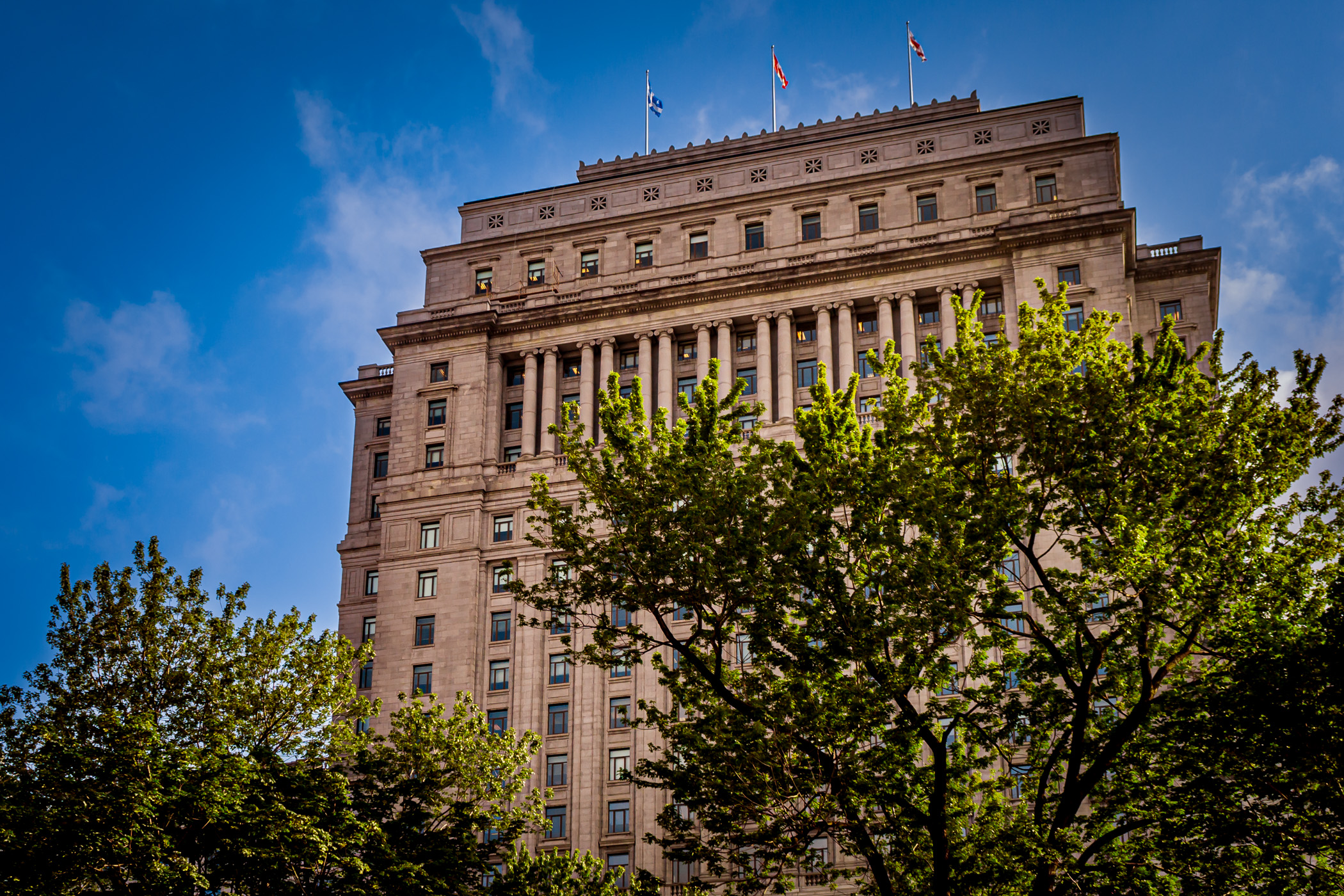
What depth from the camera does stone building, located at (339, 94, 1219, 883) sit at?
70188 millimetres

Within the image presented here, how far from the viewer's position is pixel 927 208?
76.2 meters

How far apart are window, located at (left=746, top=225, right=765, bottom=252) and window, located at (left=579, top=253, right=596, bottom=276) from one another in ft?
30.6

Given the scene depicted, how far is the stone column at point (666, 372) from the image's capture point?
7538cm

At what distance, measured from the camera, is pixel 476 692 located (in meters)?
69.9

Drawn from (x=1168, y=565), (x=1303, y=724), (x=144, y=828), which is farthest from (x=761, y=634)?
(x=144, y=828)

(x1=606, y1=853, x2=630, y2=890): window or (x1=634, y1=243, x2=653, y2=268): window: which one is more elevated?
(x1=634, y1=243, x2=653, y2=268): window

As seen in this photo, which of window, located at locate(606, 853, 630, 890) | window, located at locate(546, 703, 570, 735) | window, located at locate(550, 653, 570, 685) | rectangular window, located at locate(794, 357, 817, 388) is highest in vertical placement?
rectangular window, located at locate(794, 357, 817, 388)

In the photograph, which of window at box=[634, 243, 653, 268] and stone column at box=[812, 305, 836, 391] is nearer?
stone column at box=[812, 305, 836, 391]

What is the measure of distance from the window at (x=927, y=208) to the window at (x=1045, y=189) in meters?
5.42

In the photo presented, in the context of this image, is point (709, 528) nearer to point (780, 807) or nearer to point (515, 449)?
point (780, 807)

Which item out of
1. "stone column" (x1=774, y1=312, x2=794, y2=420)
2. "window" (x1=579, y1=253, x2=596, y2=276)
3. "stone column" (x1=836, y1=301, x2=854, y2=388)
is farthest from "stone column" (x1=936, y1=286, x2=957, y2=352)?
"window" (x1=579, y1=253, x2=596, y2=276)

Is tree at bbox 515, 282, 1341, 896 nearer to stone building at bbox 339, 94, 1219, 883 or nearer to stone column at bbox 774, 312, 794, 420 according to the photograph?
stone building at bbox 339, 94, 1219, 883

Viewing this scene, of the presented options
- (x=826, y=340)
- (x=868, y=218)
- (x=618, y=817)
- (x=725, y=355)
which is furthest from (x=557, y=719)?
(x=868, y=218)

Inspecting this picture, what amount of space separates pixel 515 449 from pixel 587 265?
40.6ft
